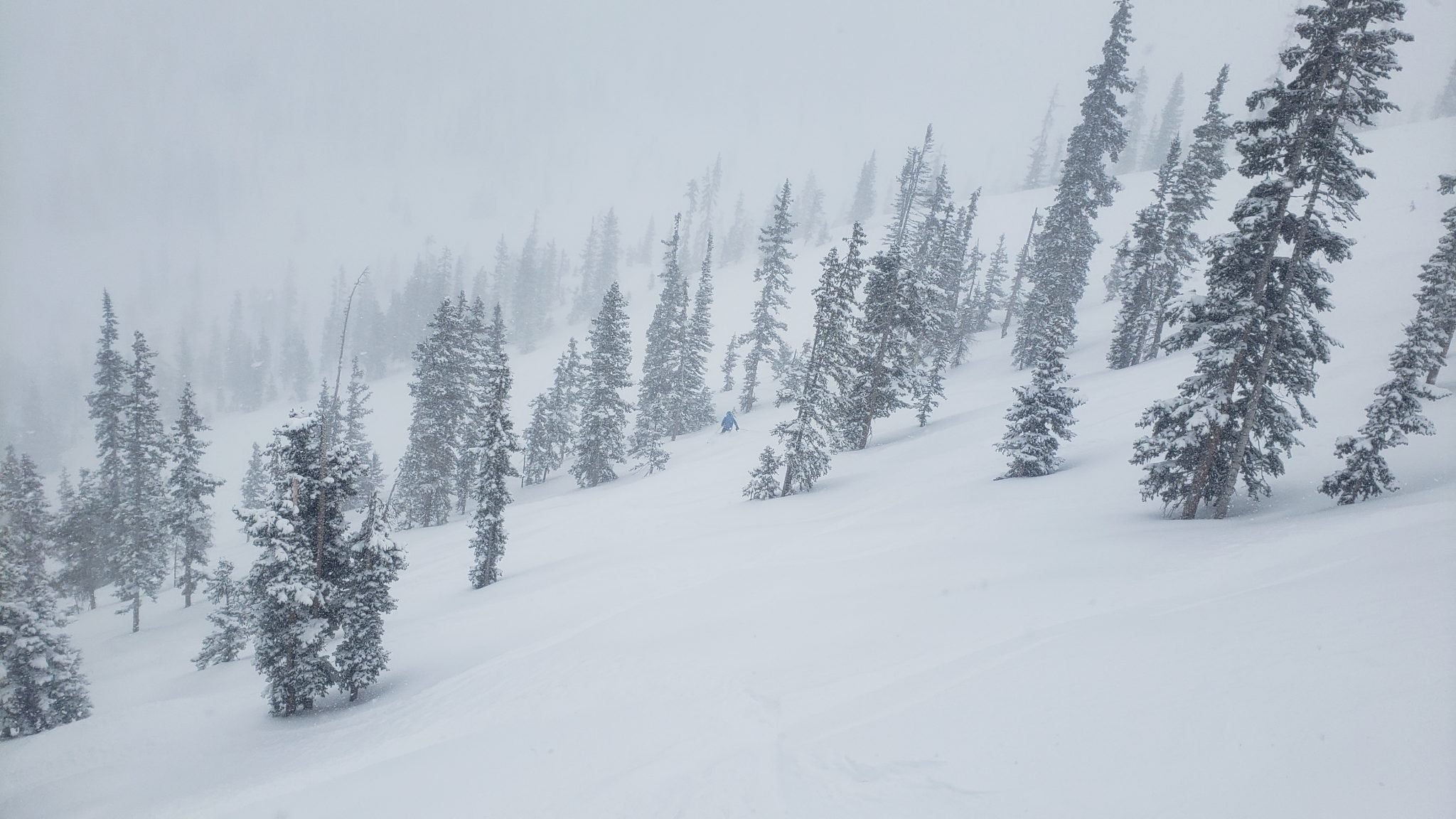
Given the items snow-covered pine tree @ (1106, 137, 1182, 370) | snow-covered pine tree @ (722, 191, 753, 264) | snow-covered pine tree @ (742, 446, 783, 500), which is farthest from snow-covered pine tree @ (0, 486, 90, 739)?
snow-covered pine tree @ (722, 191, 753, 264)

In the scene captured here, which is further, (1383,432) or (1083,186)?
(1083,186)

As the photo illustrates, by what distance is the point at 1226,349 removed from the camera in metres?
14.3

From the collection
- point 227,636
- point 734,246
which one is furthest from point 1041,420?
point 734,246

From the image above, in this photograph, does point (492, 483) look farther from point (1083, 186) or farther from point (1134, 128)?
point (1134, 128)

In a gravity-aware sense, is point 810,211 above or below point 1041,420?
above

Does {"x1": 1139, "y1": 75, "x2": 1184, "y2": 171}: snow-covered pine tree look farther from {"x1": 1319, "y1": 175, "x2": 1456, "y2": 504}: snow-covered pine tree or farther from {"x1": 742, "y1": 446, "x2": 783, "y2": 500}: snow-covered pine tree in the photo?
{"x1": 1319, "y1": 175, "x2": 1456, "y2": 504}: snow-covered pine tree

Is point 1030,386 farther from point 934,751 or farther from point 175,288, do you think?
point 175,288

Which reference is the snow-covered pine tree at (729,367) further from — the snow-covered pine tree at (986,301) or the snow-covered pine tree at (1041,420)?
the snow-covered pine tree at (1041,420)

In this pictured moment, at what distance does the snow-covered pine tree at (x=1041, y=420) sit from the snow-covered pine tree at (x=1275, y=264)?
5693 mm

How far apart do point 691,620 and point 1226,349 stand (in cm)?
1357

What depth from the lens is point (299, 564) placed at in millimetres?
14375

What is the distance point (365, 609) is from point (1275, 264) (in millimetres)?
22591

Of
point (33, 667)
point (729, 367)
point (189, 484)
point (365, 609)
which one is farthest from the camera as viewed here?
point (729, 367)

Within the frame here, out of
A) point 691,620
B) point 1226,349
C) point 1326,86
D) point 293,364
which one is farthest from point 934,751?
point 293,364
